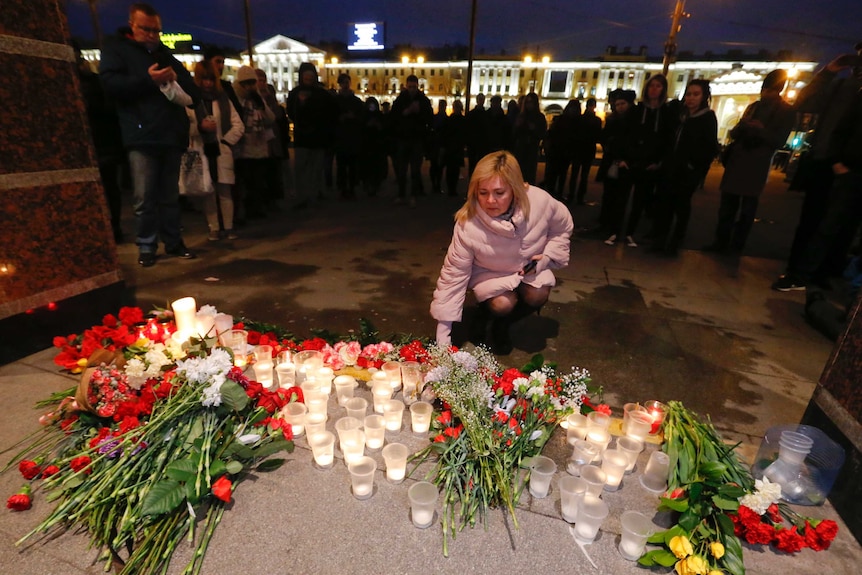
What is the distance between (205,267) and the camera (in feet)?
15.8

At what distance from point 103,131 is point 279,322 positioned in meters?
3.46

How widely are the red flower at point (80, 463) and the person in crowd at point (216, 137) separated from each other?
404cm

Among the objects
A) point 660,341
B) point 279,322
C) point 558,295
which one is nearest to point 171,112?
point 279,322

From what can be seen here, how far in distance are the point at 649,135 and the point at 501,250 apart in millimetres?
3953

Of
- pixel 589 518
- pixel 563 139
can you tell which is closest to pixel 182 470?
pixel 589 518

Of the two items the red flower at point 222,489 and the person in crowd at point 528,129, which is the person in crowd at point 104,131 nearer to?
the red flower at point 222,489

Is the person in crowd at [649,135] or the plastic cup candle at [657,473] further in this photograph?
the person in crowd at [649,135]

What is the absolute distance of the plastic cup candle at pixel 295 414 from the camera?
2.09 meters

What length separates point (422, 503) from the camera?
164 centimetres

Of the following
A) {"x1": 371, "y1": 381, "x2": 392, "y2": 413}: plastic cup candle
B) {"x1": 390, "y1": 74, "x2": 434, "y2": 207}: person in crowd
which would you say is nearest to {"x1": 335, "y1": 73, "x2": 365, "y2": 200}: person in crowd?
{"x1": 390, "y1": 74, "x2": 434, "y2": 207}: person in crowd

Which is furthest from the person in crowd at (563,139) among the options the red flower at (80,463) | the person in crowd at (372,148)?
the red flower at (80,463)

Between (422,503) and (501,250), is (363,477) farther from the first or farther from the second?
(501,250)

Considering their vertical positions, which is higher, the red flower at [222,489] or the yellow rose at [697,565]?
the red flower at [222,489]

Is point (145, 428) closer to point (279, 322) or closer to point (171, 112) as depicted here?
point (279, 322)
